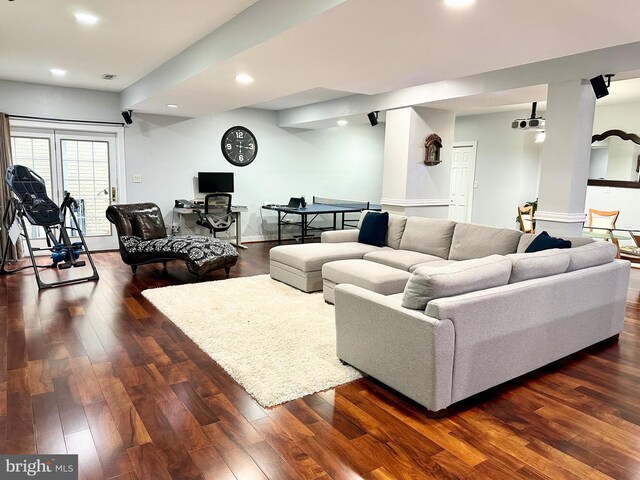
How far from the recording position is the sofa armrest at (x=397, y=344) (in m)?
2.29

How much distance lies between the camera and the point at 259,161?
27.7 feet

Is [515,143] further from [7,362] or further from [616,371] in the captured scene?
[7,362]

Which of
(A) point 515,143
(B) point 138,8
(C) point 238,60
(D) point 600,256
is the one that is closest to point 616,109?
(A) point 515,143

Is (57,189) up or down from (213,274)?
up

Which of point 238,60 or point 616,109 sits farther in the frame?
point 616,109

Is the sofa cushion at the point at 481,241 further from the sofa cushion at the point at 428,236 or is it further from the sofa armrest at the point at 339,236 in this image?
the sofa armrest at the point at 339,236

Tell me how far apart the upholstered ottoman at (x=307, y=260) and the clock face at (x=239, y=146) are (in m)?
3.48

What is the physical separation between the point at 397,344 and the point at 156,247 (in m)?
3.81

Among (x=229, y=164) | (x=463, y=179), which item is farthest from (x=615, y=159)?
(x=229, y=164)

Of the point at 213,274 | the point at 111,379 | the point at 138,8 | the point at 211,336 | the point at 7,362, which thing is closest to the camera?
the point at 111,379

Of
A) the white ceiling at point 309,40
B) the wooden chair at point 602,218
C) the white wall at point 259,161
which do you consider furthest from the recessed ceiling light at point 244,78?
the wooden chair at point 602,218

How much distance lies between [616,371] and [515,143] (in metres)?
5.49

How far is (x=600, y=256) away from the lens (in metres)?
3.33

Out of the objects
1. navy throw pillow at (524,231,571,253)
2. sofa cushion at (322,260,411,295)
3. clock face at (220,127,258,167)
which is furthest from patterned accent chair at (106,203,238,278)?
navy throw pillow at (524,231,571,253)
